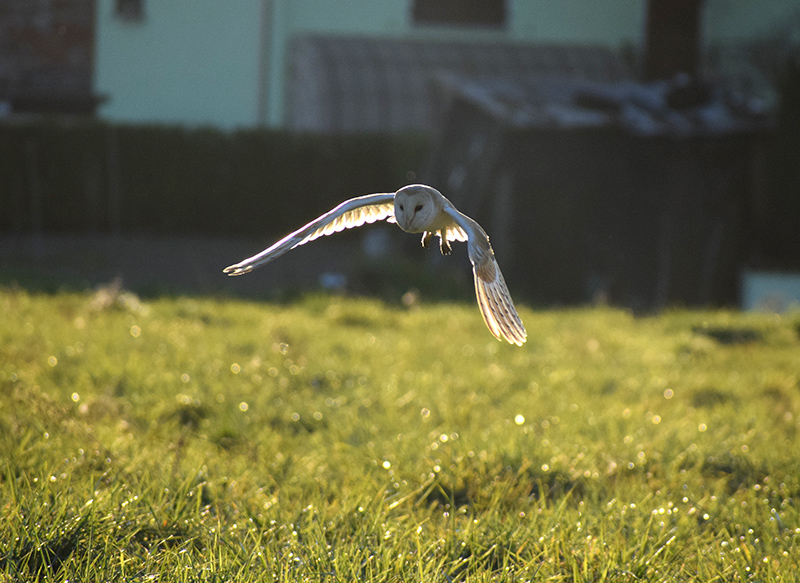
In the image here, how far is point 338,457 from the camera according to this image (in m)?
3.66

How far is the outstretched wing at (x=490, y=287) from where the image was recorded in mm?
2232

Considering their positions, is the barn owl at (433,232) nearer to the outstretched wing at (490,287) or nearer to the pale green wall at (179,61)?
the outstretched wing at (490,287)

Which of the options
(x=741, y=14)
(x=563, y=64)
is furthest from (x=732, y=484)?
(x=741, y=14)

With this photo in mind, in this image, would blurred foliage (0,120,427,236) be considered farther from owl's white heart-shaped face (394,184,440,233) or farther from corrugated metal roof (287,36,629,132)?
owl's white heart-shaped face (394,184,440,233)

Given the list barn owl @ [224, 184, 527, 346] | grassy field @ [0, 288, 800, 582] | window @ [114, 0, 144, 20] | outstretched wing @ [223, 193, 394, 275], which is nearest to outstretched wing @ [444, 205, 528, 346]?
barn owl @ [224, 184, 527, 346]

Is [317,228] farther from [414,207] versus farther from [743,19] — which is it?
[743,19]

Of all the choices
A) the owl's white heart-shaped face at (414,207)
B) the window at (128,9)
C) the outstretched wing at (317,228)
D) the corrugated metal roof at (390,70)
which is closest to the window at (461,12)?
the corrugated metal roof at (390,70)

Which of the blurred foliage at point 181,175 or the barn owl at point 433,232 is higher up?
the barn owl at point 433,232

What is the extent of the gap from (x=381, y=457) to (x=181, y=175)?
11.1 metres

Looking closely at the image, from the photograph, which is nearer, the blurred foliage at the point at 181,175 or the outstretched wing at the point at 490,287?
the outstretched wing at the point at 490,287

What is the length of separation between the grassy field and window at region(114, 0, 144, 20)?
35.2 feet

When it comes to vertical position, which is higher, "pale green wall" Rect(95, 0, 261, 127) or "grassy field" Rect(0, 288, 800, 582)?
"pale green wall" Rect(95, 0, 261, 127)

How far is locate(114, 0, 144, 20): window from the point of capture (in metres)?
15.9

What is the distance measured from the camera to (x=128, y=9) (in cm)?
1593
